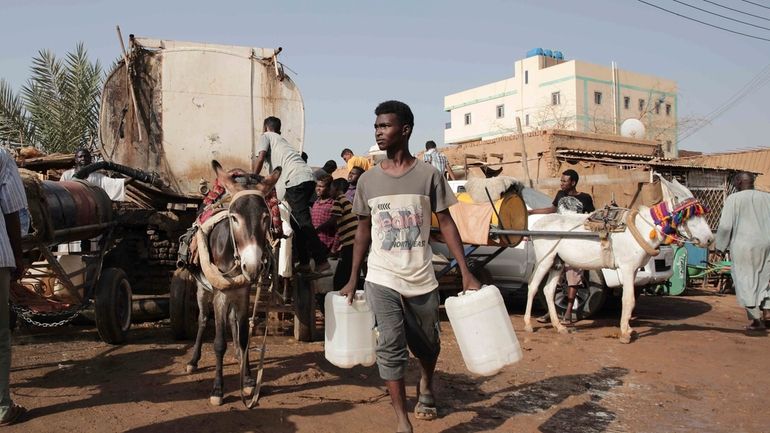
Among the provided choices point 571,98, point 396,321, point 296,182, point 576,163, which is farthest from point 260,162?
point 571,98

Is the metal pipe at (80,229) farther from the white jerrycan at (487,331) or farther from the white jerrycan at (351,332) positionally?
the white jerrycan at (487,331)

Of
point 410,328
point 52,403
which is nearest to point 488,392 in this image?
point 410,328

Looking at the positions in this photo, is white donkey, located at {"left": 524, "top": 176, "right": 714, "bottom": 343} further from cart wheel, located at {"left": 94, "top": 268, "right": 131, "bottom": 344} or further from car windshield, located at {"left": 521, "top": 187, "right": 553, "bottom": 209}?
cart wheel, located at {"left": 94, "top": 268, "right": 131, "bottom": 344}

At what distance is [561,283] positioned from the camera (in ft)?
31.5

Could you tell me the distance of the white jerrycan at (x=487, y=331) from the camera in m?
4.11

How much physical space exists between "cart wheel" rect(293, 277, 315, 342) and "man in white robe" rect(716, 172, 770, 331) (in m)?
6.10

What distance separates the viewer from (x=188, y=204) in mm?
9055

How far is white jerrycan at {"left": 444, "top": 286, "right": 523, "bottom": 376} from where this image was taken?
4113 mm

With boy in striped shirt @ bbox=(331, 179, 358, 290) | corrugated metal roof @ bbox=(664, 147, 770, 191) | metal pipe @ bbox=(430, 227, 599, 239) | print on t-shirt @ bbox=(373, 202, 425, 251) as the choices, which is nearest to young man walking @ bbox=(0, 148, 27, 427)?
print on t-shirt @ bbox=(373, 202, 425, 251)

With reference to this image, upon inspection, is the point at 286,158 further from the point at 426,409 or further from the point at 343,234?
the point at 426,409

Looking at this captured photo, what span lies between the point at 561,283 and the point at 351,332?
19.7ft

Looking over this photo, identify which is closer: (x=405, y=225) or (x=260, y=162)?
(x=405, y=225)

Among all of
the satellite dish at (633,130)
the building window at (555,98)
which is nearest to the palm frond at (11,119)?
the satellite dish at (633,130)

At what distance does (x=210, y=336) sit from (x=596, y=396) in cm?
456
